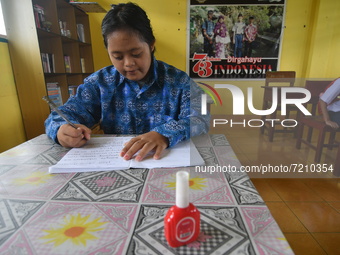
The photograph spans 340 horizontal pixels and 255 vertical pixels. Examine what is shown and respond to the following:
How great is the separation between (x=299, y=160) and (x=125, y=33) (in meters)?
2.27

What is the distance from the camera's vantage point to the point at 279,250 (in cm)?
30

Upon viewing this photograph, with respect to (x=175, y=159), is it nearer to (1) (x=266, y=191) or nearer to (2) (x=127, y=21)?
(2) (x=127, y=21)

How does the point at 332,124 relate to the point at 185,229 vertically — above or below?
below

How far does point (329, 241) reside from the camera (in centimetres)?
117

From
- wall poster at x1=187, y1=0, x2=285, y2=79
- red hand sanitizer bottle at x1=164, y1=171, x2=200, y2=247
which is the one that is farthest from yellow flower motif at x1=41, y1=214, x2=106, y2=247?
wall poster at x1=187, y1=0, x2=285, y2=79

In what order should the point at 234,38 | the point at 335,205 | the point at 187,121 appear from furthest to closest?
1. the point at 234,38
2. the point at 335,205
3. the point at 187,121

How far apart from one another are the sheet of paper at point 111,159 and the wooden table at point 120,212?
0.08ft

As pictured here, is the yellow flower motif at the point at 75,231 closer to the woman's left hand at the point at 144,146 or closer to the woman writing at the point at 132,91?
the woman's left hand at the point at 144,146

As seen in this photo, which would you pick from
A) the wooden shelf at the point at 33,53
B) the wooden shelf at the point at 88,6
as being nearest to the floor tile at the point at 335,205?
the wooden shelf at the point at 33,53

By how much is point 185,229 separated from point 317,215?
4.85 ft

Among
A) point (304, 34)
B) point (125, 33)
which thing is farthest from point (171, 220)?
point (304, 34)

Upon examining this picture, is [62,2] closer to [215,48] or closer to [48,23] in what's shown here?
[48,23]

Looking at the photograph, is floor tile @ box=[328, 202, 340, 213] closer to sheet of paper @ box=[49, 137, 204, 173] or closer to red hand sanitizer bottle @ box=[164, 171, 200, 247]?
sheet of paper @ box=[49, 137, 204, 173]

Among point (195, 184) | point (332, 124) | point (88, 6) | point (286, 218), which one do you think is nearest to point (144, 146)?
point (195, 184)
